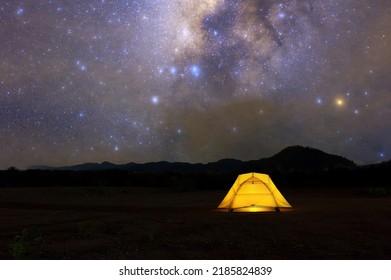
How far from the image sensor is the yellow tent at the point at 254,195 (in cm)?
1611

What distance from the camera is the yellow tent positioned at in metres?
16.1

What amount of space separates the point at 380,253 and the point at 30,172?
42.8 metres

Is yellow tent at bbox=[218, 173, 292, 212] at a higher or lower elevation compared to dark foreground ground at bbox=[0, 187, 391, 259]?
higher

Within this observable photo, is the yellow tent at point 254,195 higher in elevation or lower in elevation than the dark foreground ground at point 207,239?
higher

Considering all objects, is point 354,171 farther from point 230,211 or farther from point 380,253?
point 380,253

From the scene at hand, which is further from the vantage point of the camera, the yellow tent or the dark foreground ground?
the yellow tent

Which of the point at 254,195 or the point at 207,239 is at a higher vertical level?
the point at 254,195

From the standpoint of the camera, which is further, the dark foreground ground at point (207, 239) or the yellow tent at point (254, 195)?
the yellow tent at point (254, 195)

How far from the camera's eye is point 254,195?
16.3 meters

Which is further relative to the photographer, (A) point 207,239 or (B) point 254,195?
(B) point 254,195
